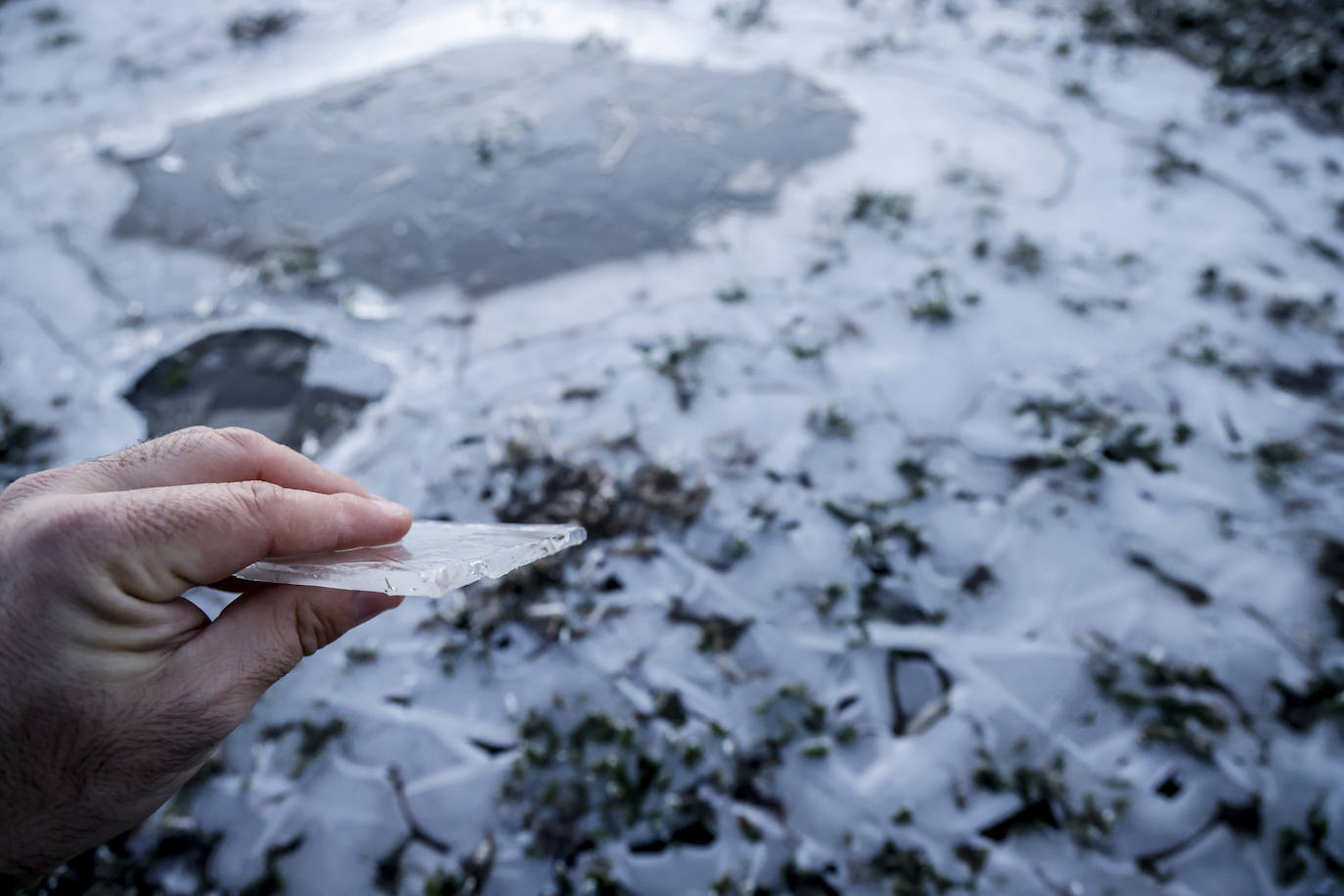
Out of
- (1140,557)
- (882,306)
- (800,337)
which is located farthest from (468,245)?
(1140,557)

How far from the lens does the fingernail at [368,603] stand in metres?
1.35

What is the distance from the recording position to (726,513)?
111 inches

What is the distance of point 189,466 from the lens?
132 cm

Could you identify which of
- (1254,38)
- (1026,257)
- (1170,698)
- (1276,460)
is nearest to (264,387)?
(1170,698)

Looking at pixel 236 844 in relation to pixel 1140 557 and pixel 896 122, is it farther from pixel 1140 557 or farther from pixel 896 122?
pixel 896 122

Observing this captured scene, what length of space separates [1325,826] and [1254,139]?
4.99 metres

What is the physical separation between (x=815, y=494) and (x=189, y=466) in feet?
7.25

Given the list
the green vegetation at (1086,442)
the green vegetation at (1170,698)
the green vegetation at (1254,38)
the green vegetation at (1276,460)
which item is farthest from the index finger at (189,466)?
the green vegetation at (1254,38)

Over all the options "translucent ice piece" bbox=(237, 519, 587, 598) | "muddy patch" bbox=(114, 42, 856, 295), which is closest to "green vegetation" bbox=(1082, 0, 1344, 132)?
"muddy patch" bbox=(114, 42, 856, 295)

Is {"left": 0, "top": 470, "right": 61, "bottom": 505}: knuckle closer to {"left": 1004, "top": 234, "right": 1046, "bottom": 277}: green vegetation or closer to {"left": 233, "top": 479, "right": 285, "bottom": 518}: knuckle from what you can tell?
{"left": 233, "top": 479, "right": 285, "bottom": 518}: knuckle

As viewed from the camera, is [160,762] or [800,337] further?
[800,337]

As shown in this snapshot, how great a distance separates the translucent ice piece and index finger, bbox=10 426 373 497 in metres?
0.20

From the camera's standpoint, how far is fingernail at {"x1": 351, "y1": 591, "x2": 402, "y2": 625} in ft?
4.42

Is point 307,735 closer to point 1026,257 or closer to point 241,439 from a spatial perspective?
point 241,439
